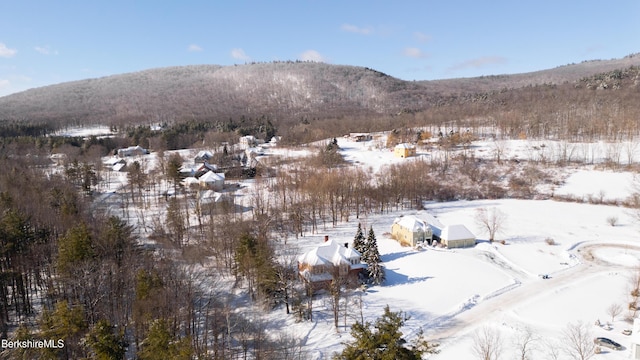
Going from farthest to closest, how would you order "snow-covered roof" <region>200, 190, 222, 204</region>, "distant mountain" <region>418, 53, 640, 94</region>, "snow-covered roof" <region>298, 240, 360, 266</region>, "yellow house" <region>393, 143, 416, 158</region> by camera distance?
"distant mountain" <region>418, 53, 640, 94</region> → "yellow house" <region>393, 143, 416, 158</region> → "snow-covered roof" <region>200, 190, 222, 204</region> → "snow-covered roof" <region>298, 240, 360, 266</region>

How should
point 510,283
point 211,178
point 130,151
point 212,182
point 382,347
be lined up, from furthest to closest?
point 130,151 → point 211,178 → point 212,182 → point 510,283 → point 382,347

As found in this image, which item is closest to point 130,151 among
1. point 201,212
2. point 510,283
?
point 201,212

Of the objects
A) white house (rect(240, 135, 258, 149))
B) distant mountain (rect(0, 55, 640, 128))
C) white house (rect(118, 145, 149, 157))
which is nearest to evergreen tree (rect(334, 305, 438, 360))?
white house (rect(240, 135, 258, 149))

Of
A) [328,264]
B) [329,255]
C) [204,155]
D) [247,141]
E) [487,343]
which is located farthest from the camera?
[247,141]

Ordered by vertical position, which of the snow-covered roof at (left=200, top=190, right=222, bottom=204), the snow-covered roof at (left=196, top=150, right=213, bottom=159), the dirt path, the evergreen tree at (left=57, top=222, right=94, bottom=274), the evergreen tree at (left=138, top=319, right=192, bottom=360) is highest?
the snow-covered roof at (left=196, top=150, right=213, bottom=159)

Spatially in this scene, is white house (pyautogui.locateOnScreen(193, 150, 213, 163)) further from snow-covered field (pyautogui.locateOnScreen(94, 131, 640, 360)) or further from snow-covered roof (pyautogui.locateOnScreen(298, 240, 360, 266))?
snow-covered roof (pyautogui.locateOnScreen(298, 240, 360, 266))

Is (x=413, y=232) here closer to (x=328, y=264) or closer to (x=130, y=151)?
(x=328, y=264)
